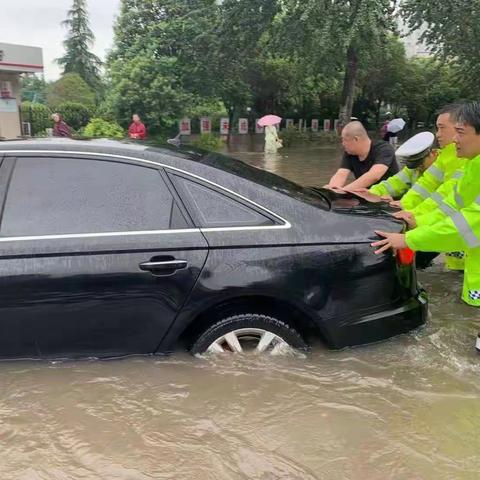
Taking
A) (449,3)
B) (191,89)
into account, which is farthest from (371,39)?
(191,89)

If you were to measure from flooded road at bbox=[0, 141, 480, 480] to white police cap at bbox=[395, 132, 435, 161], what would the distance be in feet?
5.44

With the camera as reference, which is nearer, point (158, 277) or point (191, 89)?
point (158, 277)

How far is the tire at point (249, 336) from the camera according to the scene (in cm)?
327

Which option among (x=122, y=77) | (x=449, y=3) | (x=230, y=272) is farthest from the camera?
(x=122, y=77)

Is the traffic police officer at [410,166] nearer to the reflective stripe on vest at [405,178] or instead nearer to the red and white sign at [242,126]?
the reflective stripe on vest at [405,178]

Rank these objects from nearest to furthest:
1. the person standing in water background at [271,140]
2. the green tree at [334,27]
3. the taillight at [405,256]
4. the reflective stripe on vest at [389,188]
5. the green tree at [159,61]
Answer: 1. the taillight at [405,256]
2. the reflective stripe on vest at [389,188]
3. the green tree at [334,27]
4. the person standing in water background at [271,140]
5. the green tree at [159,61]

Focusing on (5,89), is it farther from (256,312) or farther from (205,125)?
(256,312)

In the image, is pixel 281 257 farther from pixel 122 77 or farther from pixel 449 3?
pixel 122 77

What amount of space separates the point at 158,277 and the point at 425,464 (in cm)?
162

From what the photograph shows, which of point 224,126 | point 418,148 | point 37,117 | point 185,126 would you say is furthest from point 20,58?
point 418,148

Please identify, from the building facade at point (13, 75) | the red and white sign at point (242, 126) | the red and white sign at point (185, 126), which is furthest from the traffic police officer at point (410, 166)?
the red and white sign at point (242, 126)

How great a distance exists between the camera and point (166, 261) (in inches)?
122

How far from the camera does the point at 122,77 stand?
73.7 feet

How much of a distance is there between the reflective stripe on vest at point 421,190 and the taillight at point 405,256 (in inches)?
48.2
